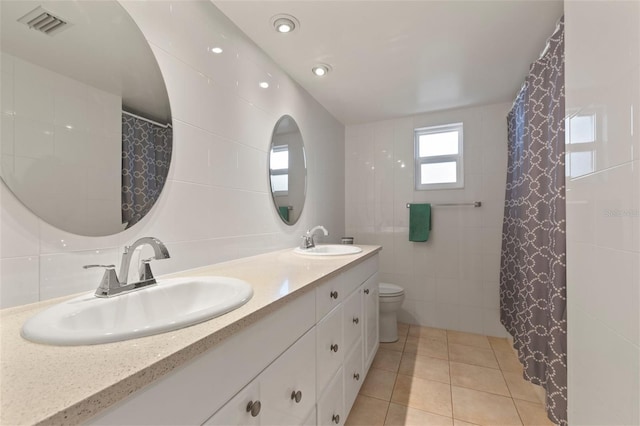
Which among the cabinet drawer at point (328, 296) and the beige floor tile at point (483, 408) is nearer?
the cabinet drawer at point (328, 296)

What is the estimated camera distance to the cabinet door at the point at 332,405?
1163 millimetres

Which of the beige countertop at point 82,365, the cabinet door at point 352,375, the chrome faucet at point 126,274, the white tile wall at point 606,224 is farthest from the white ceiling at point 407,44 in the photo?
the cabinet door at point 352,375

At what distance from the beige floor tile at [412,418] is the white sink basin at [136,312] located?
1269 millimetres

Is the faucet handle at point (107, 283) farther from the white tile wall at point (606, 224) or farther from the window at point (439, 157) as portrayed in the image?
the window at point (439, 157)

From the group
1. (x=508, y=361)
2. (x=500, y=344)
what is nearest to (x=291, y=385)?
(x=508, y=361)

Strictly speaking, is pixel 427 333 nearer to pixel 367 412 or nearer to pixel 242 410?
pixel 367 412

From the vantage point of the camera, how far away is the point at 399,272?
2.95 meters

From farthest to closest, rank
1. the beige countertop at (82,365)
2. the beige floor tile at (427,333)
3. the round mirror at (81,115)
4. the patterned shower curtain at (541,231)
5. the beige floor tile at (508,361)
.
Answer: the beige floor tile at (427,333) → the beige floor tile at (508,361) → the patterned shower curtain at (541,231) → the round mirror at (81,115) → the beige countertop at (82,365)

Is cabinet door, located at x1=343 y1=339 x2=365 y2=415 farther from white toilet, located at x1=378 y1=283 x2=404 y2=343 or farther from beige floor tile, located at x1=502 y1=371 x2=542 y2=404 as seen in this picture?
beige floor tile, located at x1=502 y1=371 x2=542 y2=404

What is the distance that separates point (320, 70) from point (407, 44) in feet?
1.96

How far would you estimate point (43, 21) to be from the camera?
81 centimetres

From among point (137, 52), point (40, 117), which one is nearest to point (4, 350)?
point (40, 117)

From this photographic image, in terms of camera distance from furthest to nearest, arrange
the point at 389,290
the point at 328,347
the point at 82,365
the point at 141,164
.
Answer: the point at 389,290 → the point at 328,347 → the point at 141,164 → the point at 82,365

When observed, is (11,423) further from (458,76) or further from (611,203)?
(458,76)
